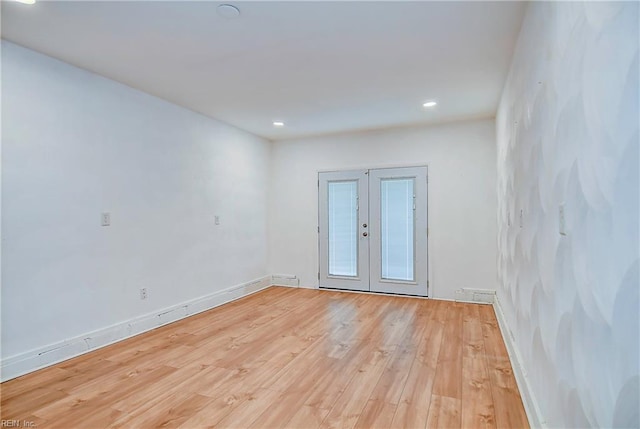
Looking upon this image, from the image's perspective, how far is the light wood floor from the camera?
2002 millimetres

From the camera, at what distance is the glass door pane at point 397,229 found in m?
4.91

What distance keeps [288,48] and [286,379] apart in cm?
255

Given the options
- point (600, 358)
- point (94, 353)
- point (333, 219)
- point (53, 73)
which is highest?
point (53, 73)

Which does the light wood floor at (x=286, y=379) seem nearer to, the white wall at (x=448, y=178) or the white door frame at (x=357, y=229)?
the white wall at (x=448, y=178)

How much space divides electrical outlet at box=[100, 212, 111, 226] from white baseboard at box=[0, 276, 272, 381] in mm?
999

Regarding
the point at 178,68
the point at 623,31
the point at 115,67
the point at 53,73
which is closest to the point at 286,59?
the point at 178,68

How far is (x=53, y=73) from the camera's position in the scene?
2.76m

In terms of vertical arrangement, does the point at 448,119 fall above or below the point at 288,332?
above

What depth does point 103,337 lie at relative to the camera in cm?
309

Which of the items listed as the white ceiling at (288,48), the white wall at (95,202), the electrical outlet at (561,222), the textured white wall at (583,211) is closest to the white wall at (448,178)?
the white ceiling at (288,48)

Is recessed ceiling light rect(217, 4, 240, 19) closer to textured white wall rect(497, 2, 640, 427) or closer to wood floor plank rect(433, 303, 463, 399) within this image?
textured white wall rect(497, 2, 640, 427)

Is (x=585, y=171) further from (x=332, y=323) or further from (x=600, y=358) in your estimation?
(x=332, y=323)

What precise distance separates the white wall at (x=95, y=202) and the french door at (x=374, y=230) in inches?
69.1

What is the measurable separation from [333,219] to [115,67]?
3.52 meters
